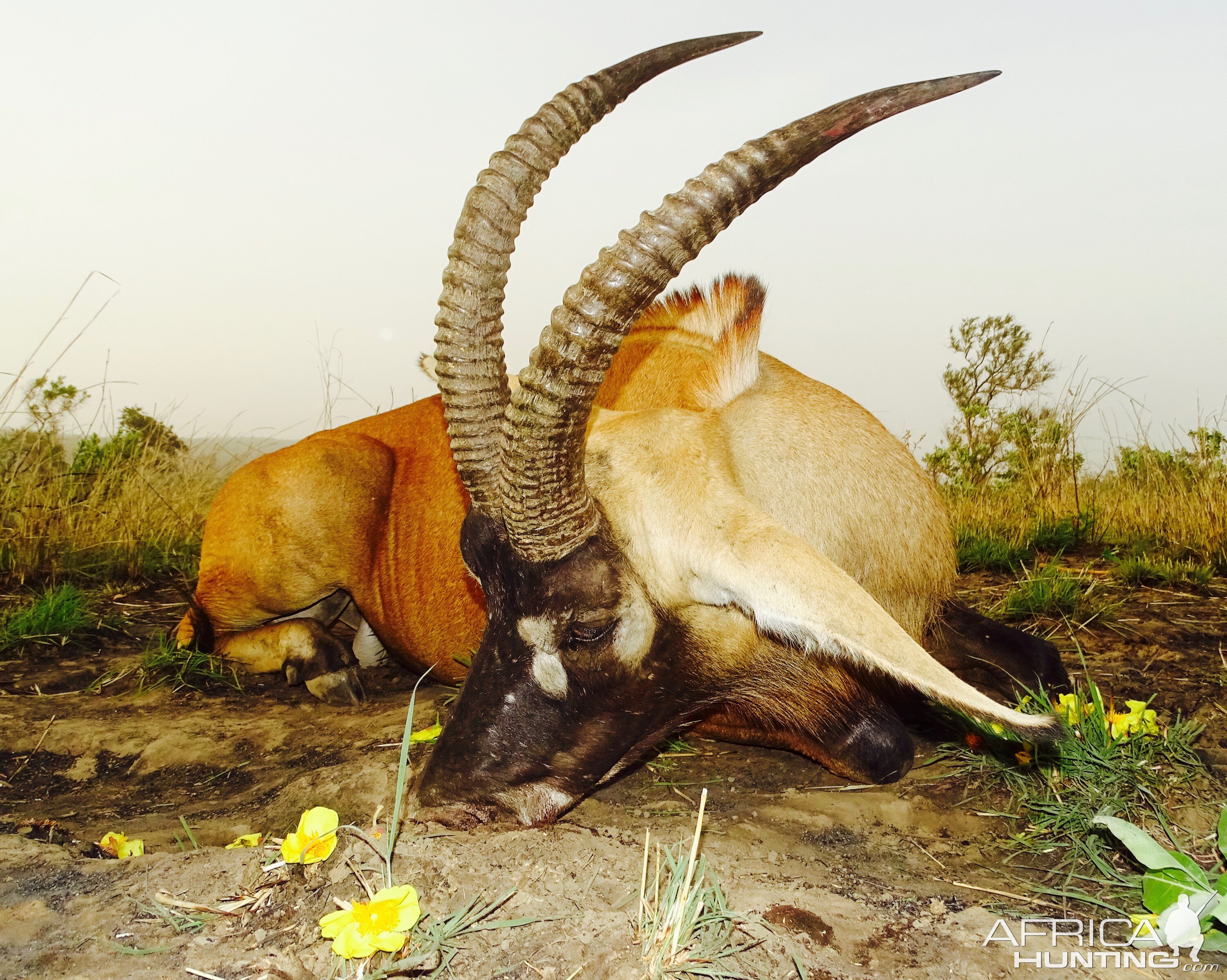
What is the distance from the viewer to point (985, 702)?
186cm

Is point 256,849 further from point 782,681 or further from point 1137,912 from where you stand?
point 1137,912

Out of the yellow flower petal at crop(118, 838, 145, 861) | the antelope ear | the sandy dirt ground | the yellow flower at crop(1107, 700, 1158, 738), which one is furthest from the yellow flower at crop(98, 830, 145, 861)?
the yellow flower at crop(1107, 700, 1158, 738)

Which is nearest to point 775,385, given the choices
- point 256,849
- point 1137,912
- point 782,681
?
point 782,681

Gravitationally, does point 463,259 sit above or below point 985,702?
above

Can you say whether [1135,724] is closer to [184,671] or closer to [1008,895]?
[1008,895]

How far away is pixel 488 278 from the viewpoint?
2566mm

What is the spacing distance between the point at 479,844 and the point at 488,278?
1.54m

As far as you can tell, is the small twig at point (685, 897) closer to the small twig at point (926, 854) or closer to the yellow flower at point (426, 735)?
the small twig at point (926, 854)

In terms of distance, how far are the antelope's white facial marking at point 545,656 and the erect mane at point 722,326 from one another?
1022 mm

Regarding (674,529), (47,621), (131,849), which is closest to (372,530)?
(47,621)

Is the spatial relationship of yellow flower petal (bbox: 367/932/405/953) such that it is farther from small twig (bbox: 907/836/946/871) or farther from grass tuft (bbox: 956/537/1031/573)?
grass tuft (bbox: 956/537/1031/573)

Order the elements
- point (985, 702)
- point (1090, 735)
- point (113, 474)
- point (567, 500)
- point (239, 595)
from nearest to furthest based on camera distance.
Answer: point (985, 702) → point (567, 500) → point (1090, 735) → point (239, 595) → point (113, 474)

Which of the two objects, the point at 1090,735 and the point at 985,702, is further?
the point at 1090,735

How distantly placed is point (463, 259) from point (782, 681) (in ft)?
5.43
